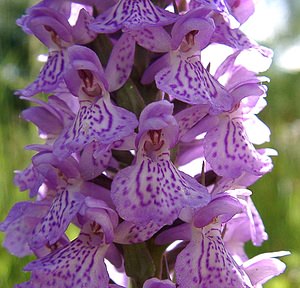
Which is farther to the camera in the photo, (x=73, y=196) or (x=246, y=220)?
(x=246, y=220)

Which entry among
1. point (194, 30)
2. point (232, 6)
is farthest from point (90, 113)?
point (232, 6)

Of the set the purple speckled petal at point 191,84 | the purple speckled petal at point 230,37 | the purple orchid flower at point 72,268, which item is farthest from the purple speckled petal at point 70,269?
the purple speckled petal at point 230,37

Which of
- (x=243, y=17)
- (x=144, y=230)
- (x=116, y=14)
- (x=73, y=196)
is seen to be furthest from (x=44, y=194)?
(x=243, y=17)

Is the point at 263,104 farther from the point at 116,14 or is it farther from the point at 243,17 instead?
the point at 116,14

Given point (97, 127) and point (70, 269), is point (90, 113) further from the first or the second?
point (70, 269)

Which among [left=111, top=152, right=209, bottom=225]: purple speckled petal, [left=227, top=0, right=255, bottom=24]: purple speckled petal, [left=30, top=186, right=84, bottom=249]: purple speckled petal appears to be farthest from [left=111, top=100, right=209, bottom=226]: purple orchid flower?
[left=227, top=0, right=255, bottom=24]: purple speckled petal

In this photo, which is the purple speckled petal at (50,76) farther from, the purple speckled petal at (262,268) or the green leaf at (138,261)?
the purple speckled petal at (262,268)
